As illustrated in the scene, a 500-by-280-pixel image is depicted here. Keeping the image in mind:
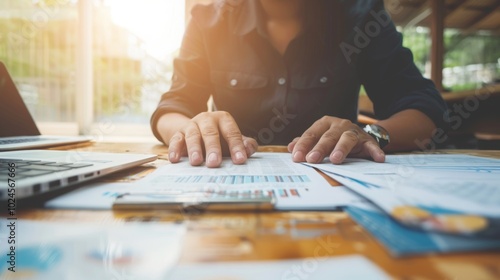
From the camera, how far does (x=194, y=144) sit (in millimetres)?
470

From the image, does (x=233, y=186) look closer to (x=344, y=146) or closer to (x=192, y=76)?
(x=344, y=146)

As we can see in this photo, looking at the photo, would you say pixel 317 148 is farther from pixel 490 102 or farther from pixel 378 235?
pixel 490 102

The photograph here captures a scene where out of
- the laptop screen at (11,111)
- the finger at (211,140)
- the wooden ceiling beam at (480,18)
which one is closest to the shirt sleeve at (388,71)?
the finger at (211,140)

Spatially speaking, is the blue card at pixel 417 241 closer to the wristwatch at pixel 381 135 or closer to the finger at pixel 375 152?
the finger at pixel 375 152

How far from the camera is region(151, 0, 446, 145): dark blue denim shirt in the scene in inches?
35.3

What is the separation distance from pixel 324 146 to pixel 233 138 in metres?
0.15

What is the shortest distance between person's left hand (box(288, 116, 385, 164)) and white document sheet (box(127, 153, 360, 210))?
0.05 meters

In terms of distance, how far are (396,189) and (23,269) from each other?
0.27m

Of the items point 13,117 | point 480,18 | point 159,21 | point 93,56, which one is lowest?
point 13,117

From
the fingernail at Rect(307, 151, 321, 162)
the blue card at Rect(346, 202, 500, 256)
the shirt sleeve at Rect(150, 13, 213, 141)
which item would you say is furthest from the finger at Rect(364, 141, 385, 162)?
the shirt sleeve at Rect(150, 13, 213, 141)

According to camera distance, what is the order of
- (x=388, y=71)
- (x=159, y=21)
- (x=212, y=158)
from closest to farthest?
(x=212, y=158), (x=388, y=71), (x=159, y=21)

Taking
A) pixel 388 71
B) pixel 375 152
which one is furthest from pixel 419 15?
pixel 375 152

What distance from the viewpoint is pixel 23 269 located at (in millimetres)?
139

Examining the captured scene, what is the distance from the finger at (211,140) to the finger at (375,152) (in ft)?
0.83
